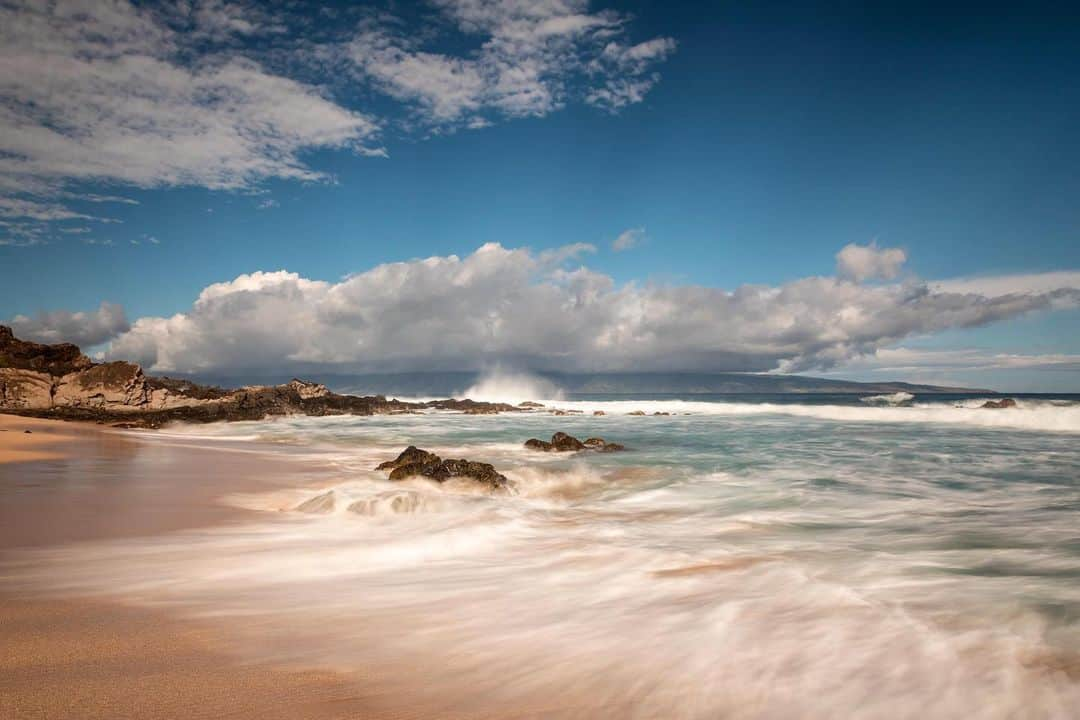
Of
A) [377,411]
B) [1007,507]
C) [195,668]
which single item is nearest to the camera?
[195,668]

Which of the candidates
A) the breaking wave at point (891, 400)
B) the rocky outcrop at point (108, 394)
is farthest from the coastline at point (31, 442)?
the breaking wave at point (891, 400)

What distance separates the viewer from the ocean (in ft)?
8.88

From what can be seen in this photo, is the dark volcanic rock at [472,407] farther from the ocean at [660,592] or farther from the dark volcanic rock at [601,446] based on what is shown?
the ocean at [660,592]

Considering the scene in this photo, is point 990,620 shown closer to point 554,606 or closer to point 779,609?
point 779,609

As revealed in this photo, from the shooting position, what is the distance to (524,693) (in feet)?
8.36

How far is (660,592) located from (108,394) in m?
29.7

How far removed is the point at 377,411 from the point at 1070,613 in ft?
111

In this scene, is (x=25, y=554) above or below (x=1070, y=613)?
above

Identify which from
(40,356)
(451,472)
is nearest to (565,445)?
(451,472)

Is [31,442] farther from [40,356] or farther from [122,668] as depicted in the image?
[40,356]

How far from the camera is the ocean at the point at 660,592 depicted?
2.71 m

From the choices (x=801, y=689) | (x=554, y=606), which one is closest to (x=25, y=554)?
(x=554, y=606)

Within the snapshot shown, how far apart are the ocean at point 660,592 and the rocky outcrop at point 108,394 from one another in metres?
19.4

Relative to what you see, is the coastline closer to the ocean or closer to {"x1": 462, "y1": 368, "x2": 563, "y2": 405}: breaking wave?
the ocean
